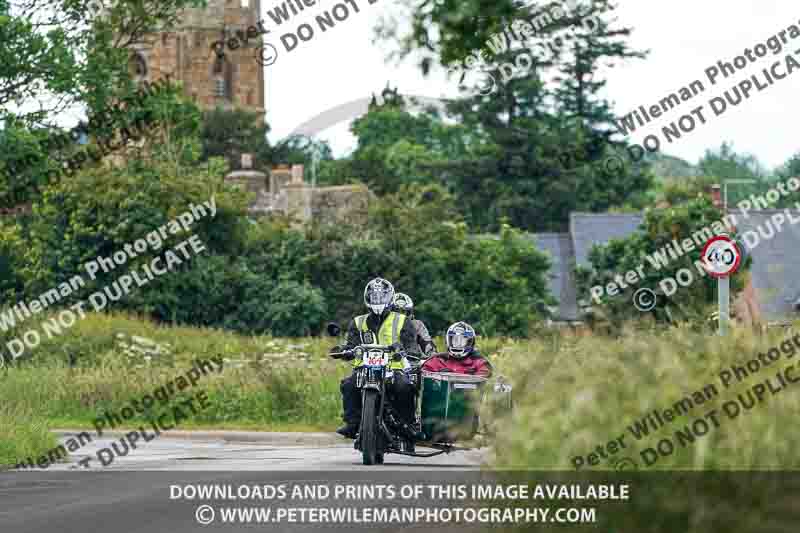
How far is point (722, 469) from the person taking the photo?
8234 mm

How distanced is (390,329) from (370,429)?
110 centimetres

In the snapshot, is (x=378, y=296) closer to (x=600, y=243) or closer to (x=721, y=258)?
(x=721, y=258)

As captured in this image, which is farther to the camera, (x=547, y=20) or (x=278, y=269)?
(x=278, y=269)

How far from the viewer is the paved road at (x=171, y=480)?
12.2 metres

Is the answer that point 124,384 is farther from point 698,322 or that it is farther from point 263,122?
point 263,122

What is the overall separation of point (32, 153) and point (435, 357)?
1962cm

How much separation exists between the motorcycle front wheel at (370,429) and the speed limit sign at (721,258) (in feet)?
20.5

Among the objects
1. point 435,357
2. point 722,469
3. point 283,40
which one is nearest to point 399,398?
point 435,357

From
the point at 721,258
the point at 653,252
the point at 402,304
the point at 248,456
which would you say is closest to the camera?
the point at 402,304

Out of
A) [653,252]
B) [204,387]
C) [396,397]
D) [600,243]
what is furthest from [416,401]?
[600,243]

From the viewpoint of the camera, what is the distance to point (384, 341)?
17203 millimetres

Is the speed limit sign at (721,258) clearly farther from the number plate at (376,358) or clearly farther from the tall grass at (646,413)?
the tall grass at (646,413)

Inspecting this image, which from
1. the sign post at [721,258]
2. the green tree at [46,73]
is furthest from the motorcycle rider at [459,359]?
the green tree at [46,73]

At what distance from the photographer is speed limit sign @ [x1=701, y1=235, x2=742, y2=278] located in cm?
2123
